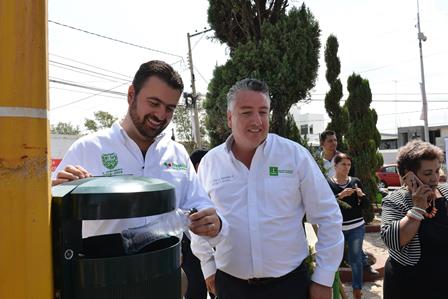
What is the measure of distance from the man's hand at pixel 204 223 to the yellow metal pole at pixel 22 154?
68cm

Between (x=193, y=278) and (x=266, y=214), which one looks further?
(x=193, y=278)

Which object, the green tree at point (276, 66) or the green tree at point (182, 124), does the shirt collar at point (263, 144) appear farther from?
the green tree at point (182, 124)

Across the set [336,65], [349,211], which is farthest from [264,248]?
[336,65]

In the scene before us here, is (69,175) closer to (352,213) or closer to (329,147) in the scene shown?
(352,213)

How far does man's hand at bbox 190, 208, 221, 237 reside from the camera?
1466 mm

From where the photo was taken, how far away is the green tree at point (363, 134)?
849 centimetres

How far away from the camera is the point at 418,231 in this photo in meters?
2.48

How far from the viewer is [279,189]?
92.1 inches

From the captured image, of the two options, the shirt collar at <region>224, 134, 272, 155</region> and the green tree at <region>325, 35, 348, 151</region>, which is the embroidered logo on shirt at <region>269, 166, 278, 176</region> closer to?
the shirt collar at <region>224, 134, 272, 155</region>

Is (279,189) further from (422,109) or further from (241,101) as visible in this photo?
(422,109)

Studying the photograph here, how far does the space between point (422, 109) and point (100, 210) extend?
2354 centimetres

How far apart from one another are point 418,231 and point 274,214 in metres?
0.93

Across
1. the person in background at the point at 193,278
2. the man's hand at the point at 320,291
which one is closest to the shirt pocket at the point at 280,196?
the man's hand at the point at 320,291

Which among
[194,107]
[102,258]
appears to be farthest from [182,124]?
[102,258]
